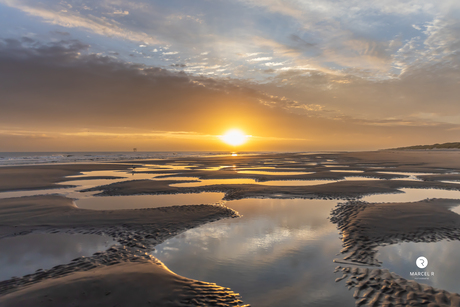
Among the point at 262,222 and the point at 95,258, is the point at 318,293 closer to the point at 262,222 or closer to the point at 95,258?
the point at 262,222

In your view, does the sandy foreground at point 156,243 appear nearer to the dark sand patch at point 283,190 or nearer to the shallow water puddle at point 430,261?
the dark sand patch at point 283,190

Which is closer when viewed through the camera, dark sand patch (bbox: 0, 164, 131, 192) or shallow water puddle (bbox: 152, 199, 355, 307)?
shallow water puddle (bbox: 152, 199, 355, 307)

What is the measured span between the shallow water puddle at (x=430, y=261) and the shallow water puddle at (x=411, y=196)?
7.86m

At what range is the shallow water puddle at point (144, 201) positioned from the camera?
15.4 metres

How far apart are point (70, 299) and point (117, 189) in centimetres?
1715

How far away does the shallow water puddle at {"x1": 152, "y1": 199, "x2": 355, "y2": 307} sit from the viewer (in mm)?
5910

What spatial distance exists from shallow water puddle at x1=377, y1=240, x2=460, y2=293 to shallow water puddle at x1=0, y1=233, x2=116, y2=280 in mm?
9874

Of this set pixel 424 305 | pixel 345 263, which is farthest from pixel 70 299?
pixel 424 305

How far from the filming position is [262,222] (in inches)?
464

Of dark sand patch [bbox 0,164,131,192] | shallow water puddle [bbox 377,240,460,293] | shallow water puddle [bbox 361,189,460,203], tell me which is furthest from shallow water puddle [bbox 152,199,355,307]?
dark sand patch [bbox 0,164,131,192]

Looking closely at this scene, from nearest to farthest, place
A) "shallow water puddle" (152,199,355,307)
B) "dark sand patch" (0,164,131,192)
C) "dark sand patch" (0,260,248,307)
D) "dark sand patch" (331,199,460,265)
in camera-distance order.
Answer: "dark sand patch" (0,260,248,307) < "shallow water puddle" (152,199,355,307) < "dark sand patch" (331,199,460,265) < "dark sand patch" (0,164,131,192)
